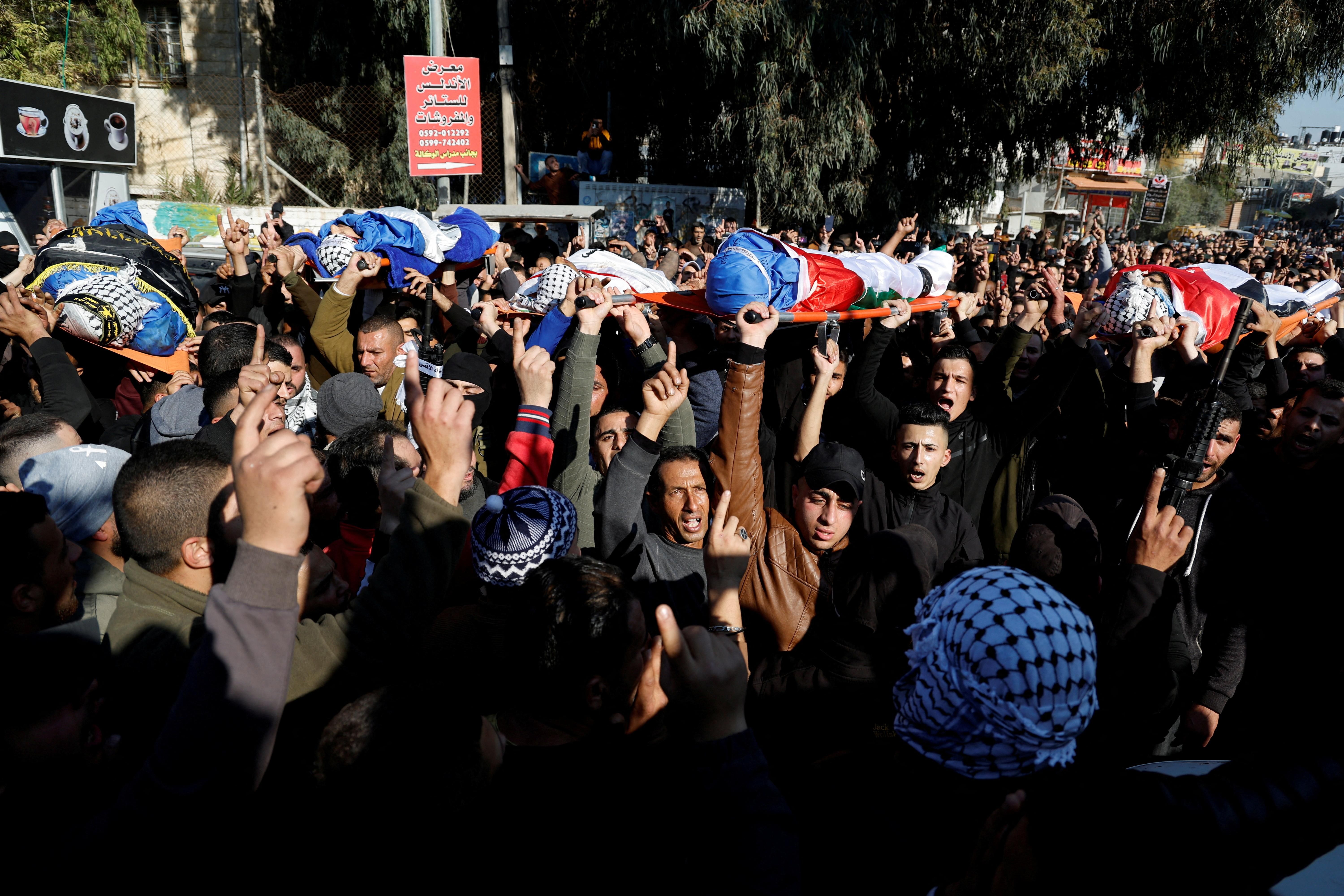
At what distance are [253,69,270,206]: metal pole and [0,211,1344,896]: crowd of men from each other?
604 inches

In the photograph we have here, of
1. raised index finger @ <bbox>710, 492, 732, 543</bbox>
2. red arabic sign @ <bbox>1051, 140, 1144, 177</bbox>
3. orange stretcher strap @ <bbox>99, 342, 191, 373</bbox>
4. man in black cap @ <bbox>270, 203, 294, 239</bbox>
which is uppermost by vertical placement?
red arabic sign @ <bbox>1051, 140, 1144, 177</bbox>

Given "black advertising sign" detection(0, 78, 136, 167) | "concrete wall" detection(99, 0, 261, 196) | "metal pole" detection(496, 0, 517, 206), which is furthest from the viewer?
"concrete wall" detection(99, 0, 261, 196)

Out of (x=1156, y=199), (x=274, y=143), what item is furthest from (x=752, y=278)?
(x=1156, y=199)

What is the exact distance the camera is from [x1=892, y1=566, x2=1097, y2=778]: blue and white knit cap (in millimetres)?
1379

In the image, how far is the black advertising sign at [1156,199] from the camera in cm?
2675

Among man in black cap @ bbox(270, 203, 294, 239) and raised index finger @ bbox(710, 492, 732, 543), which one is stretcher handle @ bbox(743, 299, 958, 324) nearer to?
raised index finger @ bbox(710, 492, 732, 543)

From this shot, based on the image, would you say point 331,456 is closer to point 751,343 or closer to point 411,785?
point 751,343

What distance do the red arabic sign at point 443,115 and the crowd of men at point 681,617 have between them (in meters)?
4.92

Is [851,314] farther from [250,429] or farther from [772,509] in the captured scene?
[250,429]

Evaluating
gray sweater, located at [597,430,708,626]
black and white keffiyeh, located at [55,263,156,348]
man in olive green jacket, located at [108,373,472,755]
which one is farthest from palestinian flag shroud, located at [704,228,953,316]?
black and white keffiyeh, located at [55,263,156,348]

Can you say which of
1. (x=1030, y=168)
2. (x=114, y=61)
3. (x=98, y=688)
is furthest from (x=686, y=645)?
(x=114, y=61)

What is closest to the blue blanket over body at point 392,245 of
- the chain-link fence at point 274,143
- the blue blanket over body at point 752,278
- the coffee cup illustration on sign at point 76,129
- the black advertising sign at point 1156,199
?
the blue blanket over body at point 752,278

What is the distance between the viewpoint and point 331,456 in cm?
298

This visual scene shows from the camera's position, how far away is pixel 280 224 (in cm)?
784
